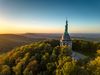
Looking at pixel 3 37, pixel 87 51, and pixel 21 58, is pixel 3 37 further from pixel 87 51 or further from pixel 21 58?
pixel 21 58

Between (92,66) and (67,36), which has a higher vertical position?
(67,36)

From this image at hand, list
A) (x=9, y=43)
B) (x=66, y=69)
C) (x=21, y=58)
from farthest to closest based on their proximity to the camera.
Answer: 1. (x=9, y=43)
2. (x=21, y=58)
3. (x=66, y=69)

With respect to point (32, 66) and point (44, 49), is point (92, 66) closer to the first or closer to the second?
point (32, 66)

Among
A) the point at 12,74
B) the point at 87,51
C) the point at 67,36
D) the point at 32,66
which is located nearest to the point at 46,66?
the point at 32,66

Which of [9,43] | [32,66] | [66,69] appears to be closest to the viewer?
[66,69]

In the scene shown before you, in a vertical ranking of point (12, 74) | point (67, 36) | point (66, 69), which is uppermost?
point (67, 36)

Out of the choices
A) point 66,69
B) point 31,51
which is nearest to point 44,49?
point 31,51

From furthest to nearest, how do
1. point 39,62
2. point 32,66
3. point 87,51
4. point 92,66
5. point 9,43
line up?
point 9,43
point 87,51
point 39,62
point 32,66
point 92,66

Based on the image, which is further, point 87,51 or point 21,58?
point 87,51

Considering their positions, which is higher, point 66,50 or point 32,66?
point 66,50
